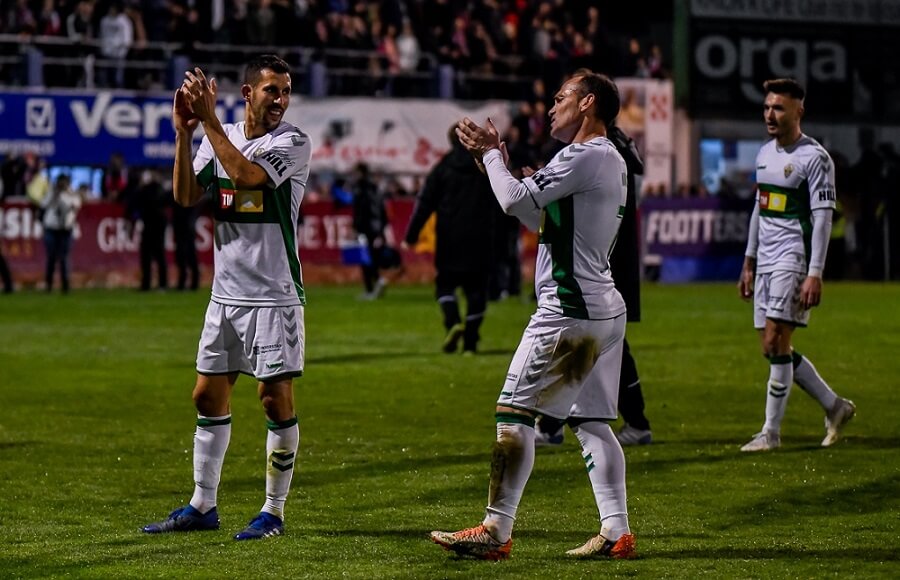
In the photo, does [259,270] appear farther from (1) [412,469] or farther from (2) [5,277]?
(2) [5,277]

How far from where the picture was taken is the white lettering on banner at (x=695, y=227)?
33.1m

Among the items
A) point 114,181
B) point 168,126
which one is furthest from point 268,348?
point 168,126

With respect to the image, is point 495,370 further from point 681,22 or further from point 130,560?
point 681,22

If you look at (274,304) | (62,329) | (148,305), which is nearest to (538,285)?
(274,304)

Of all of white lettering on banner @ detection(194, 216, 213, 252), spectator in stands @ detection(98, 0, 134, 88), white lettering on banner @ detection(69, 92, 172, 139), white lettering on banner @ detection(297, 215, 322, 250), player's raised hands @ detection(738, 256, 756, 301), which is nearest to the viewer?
player's raised hands @ detection(738, 256, 756, 301)

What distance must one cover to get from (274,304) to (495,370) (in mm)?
8210

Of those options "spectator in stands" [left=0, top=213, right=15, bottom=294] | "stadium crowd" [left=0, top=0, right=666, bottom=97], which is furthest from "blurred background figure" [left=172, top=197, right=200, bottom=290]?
"stadium crowd" [left=0, top=0, right=666, bottom=97]

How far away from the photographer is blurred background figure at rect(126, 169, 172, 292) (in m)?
27.8

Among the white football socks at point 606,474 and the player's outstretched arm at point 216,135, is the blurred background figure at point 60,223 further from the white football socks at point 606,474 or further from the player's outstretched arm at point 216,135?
the white football socks at point 606,474

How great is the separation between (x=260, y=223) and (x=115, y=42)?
77.5 ft

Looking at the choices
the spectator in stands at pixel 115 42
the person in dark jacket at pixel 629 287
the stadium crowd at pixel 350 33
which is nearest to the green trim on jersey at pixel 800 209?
the person in dark jacket at pixel 629 287

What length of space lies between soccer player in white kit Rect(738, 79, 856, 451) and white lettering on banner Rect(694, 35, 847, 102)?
79.4 ft

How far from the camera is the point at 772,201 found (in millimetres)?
10602

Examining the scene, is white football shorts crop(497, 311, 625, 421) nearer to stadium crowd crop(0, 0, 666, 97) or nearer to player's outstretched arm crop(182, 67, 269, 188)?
player's outstretched arm crop(182, 67, 269, 188)
